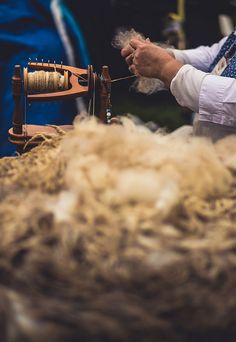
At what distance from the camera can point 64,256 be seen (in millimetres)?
653

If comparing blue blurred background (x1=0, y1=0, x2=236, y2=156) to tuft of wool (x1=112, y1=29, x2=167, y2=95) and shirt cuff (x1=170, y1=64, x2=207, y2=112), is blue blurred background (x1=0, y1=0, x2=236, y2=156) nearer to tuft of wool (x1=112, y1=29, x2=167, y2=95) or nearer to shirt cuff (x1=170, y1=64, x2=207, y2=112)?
tuft of wool (x1=112, y1=29, x2=167, y2=95)

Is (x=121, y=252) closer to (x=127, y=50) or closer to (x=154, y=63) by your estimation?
(x=154, y=63)

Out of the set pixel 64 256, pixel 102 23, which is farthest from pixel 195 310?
pixel 102 23

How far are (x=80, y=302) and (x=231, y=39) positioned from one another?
1235 millimetres

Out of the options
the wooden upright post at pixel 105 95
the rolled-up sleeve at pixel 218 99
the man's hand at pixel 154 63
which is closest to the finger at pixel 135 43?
the man's hand at pixel 154 63

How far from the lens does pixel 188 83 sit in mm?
1328

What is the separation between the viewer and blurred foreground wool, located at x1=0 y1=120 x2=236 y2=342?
62 cm

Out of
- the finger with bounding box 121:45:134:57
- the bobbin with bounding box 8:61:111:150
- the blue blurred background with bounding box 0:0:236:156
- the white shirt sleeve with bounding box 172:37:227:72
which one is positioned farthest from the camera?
the blue blurred background with bounding box 0:0:236:156

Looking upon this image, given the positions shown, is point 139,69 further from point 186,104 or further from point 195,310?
point 195,310

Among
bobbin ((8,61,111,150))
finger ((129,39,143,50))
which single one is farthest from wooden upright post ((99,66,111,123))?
finger ((129,39,143,50))

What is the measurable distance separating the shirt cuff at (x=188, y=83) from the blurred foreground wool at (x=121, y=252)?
585 mm

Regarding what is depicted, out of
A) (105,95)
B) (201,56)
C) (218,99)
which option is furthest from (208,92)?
(201,56)

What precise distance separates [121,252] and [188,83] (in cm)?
78

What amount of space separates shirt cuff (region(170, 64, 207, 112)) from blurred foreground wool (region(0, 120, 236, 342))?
585 millimetres
